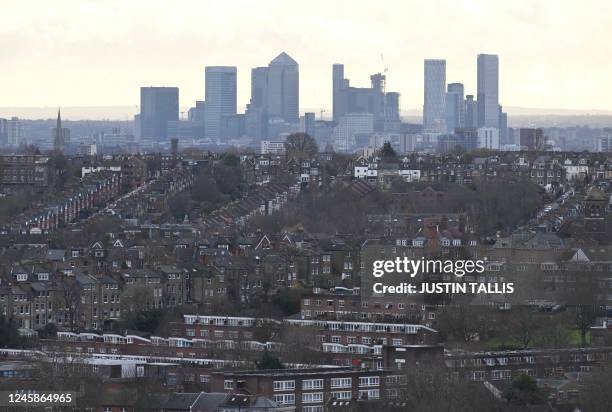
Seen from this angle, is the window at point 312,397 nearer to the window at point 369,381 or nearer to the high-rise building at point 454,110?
the window at point 369,381

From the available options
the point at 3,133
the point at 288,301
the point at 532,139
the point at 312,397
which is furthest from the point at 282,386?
the point at 3,133

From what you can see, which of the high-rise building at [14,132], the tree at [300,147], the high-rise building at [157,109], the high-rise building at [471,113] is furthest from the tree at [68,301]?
the high-rise building at [157,109]

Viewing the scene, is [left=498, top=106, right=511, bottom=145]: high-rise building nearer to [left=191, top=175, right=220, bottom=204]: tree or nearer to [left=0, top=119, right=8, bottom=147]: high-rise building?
[left=0, top=119, right=8, bottom=147]: high-rise building

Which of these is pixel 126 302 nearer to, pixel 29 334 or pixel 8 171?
pixel 29 334

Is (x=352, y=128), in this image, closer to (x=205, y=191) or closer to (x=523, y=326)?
(x=205, y=191)

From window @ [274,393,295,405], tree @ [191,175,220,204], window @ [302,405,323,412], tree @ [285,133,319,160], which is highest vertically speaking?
tree @ [285,133,319,160]

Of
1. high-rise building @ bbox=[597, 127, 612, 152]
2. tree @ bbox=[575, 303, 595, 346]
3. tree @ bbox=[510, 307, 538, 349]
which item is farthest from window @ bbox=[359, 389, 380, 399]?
high-rise building @ bbox=[597, 127, 612, 152]
